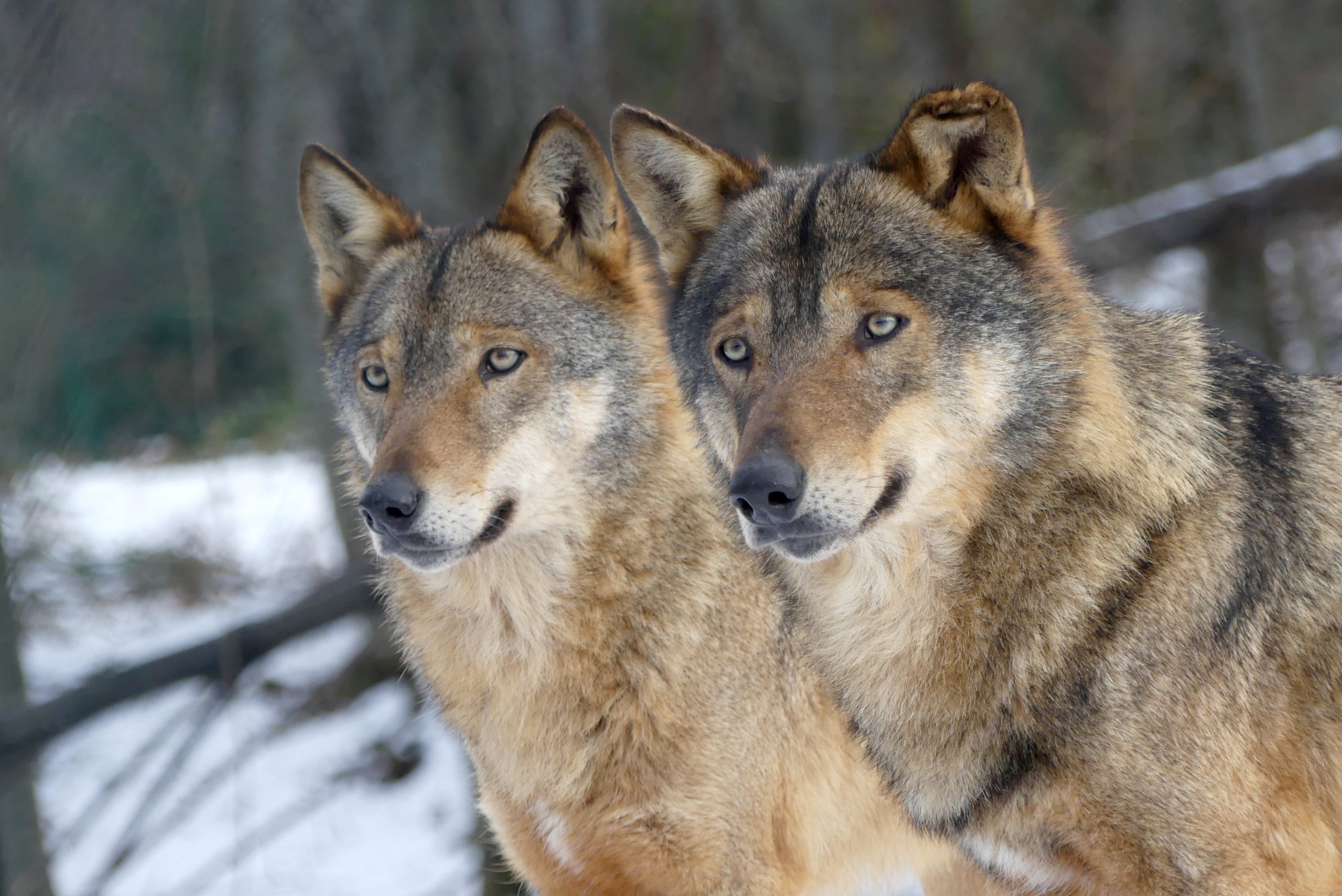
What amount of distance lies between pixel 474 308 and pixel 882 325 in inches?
59.0

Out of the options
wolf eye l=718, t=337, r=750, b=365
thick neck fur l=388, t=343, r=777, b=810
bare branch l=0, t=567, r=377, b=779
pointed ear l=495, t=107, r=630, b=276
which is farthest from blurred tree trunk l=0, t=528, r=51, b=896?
wolf eye l=718, t=337, r=750, b=365

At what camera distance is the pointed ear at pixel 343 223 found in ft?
12.9

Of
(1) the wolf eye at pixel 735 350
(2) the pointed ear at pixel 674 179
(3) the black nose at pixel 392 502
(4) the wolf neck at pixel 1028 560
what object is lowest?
(4) the wolf neck at pixel 1028 560

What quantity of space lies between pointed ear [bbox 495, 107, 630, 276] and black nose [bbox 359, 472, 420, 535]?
106cm

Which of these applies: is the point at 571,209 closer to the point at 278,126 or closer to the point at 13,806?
the point at 278,126

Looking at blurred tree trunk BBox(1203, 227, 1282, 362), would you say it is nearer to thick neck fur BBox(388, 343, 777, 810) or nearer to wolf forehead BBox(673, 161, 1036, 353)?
thick neck fur BBox(388, 343, 777, 810)

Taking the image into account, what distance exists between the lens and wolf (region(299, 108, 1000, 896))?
11.0 feet

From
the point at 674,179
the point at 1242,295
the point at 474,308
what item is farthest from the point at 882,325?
the point at 1242,295

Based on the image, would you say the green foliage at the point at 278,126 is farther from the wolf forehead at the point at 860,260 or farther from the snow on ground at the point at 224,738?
the wolf forehead at the point at 860,260

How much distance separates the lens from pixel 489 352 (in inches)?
140

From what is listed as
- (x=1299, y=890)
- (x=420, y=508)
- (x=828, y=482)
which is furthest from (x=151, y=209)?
(x=1299, y=890)

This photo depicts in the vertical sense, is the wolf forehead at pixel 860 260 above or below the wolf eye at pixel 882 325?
above

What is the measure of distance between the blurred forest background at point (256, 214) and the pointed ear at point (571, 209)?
1203mm

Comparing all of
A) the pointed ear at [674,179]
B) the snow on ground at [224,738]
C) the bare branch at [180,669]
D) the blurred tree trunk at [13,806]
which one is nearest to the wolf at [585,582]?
the pointed ear at [674,179]
